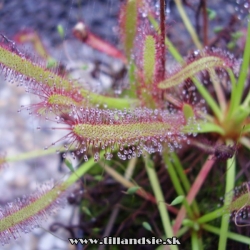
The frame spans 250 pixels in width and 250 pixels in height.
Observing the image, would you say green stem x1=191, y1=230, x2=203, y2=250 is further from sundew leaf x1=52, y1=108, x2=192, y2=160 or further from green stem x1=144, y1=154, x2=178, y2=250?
sundew leaf x1=52, y1=108, x2=192, y2=160

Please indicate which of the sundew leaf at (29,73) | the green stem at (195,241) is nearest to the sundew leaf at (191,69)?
the sundew leaf at (29,73)

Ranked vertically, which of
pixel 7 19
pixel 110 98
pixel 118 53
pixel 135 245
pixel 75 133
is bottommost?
pixel 135 245

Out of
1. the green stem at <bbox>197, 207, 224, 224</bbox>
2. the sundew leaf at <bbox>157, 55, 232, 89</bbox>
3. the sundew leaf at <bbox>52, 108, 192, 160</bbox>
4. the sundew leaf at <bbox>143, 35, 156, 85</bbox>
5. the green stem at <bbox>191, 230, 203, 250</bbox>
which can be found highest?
the sundew leaf at <bbox>143, 35, 156, 85</bbox>

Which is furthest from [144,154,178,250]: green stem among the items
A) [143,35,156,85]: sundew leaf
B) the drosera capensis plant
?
[143,35,156,85]: sundew leaf

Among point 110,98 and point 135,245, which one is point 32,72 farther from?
point 135,245

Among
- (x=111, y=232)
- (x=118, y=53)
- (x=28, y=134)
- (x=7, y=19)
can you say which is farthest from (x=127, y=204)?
(x=7, y=19)
